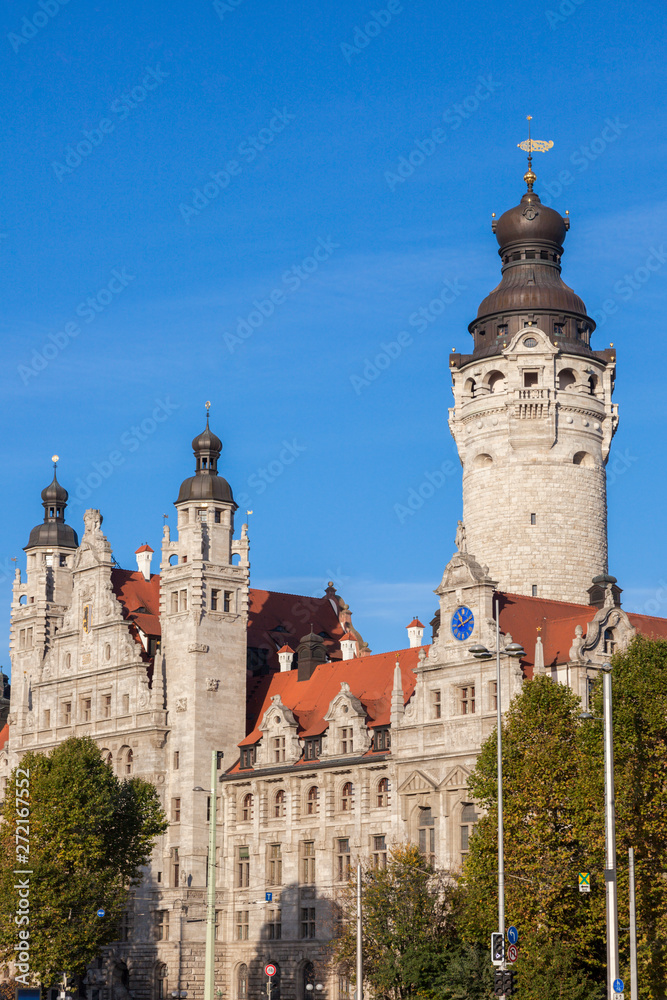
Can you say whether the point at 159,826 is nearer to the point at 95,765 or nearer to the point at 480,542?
the point at 95,765

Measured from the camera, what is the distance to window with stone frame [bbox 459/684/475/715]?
87125 millimetres

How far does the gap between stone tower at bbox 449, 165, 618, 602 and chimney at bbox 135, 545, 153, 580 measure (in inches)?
Result: 1008

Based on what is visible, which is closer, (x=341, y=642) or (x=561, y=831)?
(x=561, y=831)

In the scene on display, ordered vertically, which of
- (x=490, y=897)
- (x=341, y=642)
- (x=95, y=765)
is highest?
(x=341, y=642)

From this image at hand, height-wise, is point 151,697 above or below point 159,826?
above

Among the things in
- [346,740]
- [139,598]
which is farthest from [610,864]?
[139,598]

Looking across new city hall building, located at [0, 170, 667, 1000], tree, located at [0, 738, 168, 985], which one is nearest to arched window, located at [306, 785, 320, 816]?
new city hall building, located at [0, 170, 667, 1000]

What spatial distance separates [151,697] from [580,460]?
105ft

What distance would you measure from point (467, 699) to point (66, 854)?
75.4 ft

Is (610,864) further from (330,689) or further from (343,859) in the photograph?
(330,689)

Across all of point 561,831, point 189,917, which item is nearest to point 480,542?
point 189,917

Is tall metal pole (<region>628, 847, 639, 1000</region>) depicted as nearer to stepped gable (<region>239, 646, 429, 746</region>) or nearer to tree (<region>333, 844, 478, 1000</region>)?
tree (<region>333, 844, 478, 1000</region>)

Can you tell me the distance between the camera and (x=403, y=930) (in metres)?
74.7

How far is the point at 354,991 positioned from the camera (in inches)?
3428
